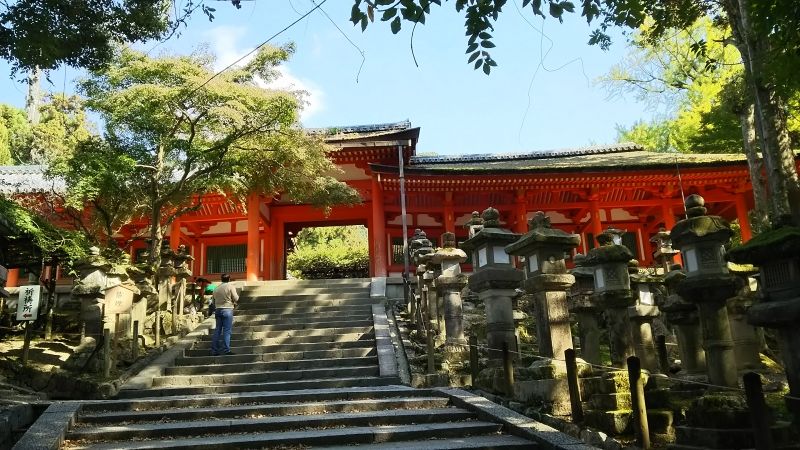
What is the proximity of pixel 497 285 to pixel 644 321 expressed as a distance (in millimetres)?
2396

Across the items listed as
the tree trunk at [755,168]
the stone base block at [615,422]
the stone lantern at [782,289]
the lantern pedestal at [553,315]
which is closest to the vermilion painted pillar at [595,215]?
the tree trunk at [755,168]

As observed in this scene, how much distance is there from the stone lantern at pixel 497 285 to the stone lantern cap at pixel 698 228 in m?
2.26

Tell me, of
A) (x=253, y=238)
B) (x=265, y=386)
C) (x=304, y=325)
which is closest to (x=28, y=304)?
(x=304, y=325)

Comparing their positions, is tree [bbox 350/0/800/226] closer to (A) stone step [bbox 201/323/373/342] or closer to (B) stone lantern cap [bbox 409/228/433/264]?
(B) stone lantern cap [bbox 409/228/433/264]

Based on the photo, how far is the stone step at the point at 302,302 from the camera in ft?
44.1

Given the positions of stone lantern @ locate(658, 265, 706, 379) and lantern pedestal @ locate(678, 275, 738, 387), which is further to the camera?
stone lantern @ locate(658, 265, 706, 379)

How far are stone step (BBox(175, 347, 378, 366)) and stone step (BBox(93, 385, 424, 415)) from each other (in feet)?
7.89

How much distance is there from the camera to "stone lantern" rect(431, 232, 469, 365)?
888 cm

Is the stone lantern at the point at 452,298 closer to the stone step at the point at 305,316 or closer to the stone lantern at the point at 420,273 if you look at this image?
the stone lantern at the point at 420,273

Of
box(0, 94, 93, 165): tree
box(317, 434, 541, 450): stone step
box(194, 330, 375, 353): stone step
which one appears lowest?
box(317, 434, 541, 450): stone step

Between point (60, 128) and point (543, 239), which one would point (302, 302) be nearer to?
point (60, 128)

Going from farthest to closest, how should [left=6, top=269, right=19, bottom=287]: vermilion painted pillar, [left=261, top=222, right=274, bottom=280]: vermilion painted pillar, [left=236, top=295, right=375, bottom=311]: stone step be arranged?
[left=261, top=222, right=274, bottom=280]: vermilion painted pillar → [left=6, top=269, right=19, bottom=287]: vermilion painted pillar → [left=236, top=295, right=375, bottom=311]: stone step

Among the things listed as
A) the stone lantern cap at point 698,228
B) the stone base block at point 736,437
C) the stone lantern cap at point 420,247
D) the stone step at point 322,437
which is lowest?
the stone step at point 322,437

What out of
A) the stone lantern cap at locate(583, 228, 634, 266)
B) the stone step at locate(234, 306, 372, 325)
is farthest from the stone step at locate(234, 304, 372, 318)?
the stone lantern cap at locate(583, 228, 634, 266)
